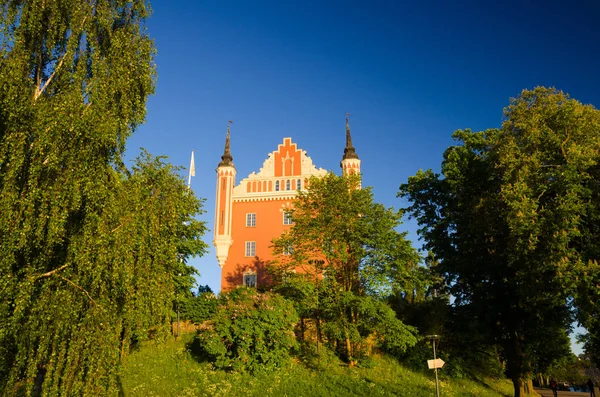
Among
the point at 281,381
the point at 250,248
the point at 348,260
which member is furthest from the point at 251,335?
the point at 250,248

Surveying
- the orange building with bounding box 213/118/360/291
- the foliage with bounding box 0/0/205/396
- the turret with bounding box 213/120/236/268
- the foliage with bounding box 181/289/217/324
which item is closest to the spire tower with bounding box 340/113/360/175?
the orange building with bounding box 213/118/360/291

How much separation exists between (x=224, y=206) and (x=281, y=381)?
22.7 meters

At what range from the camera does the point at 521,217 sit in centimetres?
1980

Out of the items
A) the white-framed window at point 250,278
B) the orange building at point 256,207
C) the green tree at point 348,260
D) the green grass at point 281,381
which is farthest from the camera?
the orange building at point 256,207

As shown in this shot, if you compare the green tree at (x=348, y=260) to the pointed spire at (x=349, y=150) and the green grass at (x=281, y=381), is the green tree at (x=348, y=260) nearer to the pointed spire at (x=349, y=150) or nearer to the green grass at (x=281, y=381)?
the green grass at (x=281, y=381)

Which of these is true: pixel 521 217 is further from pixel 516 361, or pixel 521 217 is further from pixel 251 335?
pixel 251 335

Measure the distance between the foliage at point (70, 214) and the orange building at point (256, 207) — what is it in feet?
94.8

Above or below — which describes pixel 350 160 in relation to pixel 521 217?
above

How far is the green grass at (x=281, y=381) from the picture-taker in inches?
881

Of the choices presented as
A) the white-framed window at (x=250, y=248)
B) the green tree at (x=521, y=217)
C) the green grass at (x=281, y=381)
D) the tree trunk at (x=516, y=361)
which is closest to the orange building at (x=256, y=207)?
the white-framed window at (x=250, y=248)

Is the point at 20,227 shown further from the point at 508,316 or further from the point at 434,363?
the point at 508,316

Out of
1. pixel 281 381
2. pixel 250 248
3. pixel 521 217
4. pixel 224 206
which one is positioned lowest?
pixel 281 381

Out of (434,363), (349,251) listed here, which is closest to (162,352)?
(349,251)

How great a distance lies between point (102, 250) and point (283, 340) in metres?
15.2
